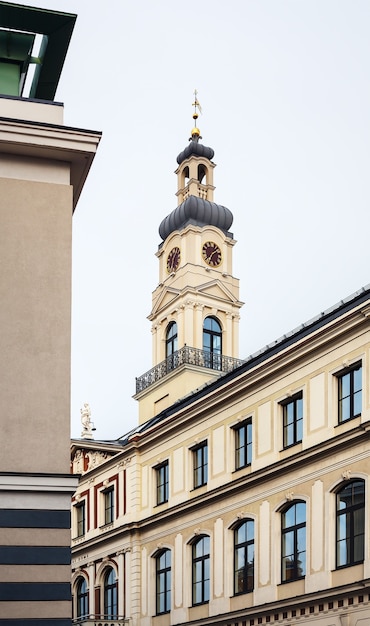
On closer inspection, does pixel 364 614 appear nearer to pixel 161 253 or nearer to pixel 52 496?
pixel 52 496

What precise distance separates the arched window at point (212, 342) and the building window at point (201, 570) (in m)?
19.3

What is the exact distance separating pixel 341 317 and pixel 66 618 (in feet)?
60.3

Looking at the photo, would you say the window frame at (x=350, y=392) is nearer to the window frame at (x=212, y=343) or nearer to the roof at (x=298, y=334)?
the roof at (x=298, y=334)

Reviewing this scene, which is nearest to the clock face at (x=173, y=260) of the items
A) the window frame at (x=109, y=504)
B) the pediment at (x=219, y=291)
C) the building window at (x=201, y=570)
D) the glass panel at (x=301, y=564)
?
the pediment at (x=219, y=291)

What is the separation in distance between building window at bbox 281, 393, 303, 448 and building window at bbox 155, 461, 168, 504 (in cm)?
1024

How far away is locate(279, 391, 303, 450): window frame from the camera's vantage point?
4100cm

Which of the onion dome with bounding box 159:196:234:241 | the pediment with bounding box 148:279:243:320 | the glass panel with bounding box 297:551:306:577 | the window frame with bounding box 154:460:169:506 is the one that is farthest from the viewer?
the onion dome with bounding box 159:196:234:241

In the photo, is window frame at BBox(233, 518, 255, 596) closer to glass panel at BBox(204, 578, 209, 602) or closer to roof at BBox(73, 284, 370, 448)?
glass panel at BBox(204, 578, 209, 602)

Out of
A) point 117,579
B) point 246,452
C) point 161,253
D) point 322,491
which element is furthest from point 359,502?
point 161,253

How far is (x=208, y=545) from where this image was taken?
152ft

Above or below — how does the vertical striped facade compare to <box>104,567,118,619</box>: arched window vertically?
above

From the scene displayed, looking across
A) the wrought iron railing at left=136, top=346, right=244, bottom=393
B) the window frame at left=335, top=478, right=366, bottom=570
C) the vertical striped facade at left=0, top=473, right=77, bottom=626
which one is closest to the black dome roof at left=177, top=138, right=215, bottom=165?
the wrought iron railing at left=136, top=346, right=244, bottom=393

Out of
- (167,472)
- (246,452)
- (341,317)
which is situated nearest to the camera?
(341,317)

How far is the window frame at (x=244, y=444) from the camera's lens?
44219 mm
